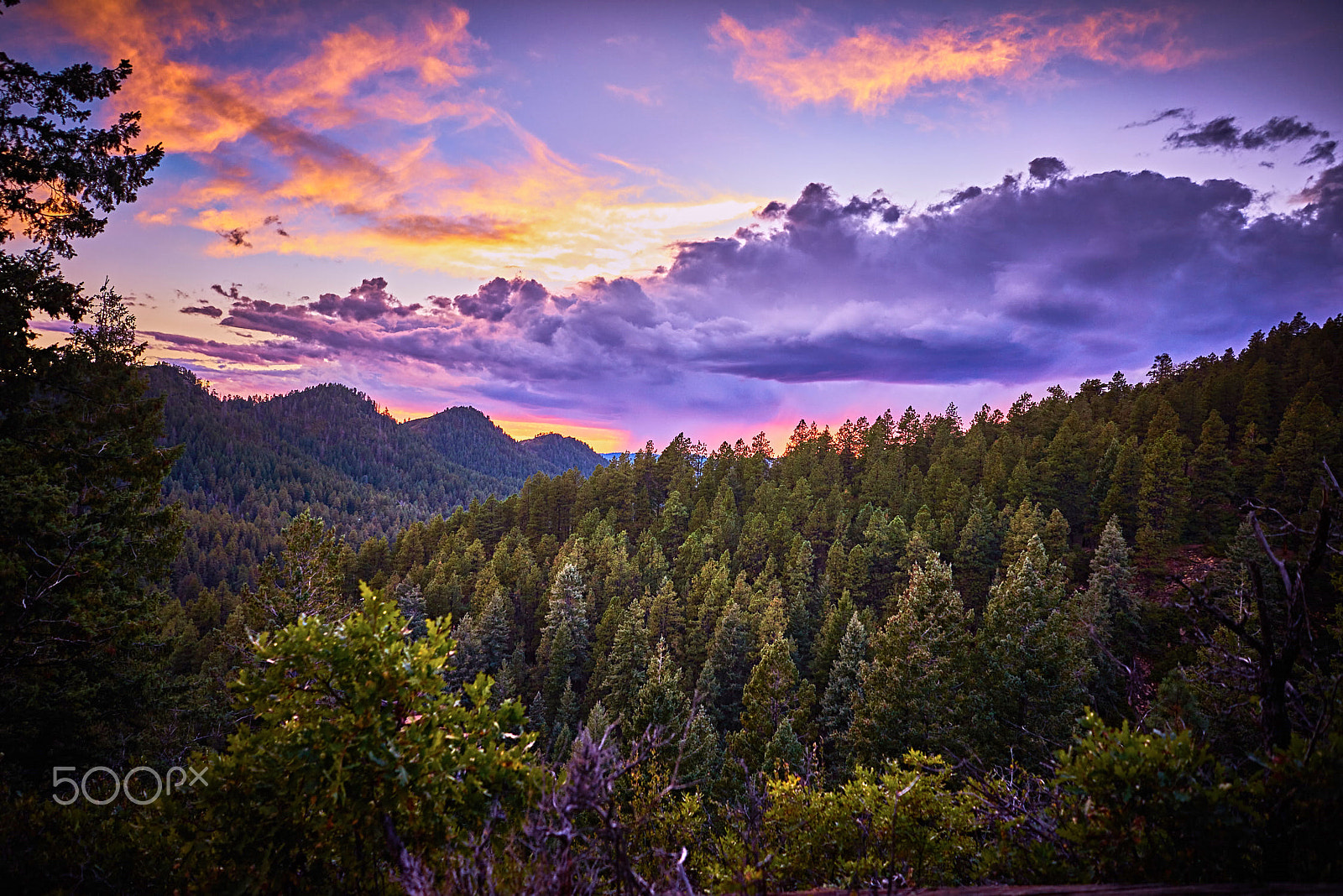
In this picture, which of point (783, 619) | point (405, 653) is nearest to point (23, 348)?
point (405, 653)

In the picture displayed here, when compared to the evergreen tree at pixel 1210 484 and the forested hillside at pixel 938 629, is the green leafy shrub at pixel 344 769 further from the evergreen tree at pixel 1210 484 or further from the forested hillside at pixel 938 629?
the evergreen tree at pixel 1210 484

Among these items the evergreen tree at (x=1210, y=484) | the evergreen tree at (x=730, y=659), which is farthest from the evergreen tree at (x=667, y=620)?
the evergreen tree at (x=1210, y=484)

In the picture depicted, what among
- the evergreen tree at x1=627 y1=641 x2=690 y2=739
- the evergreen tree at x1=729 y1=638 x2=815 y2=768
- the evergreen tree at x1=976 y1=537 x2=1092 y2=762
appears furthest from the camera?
the evergreen tree at x1=729 y1=638 x2=815 y2=768

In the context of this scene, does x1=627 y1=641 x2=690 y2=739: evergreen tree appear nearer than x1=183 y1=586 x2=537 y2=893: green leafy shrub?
No

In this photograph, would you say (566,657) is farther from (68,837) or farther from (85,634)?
(68,837)

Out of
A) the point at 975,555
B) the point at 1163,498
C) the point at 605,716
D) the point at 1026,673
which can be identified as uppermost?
the point at 1163,498

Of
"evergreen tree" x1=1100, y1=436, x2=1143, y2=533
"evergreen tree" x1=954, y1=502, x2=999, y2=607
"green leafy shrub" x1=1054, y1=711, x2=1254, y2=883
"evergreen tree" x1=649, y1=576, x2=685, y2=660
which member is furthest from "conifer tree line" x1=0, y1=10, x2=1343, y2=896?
"evergreen tree" x1=1100, y1=436, x2=1143, y2=533

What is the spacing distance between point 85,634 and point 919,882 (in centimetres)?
1788

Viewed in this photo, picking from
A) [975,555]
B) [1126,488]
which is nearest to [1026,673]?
[975,555]

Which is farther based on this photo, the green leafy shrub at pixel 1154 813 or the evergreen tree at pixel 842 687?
the evergreen tree at pixel 842 687

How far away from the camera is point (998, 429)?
3108 inches

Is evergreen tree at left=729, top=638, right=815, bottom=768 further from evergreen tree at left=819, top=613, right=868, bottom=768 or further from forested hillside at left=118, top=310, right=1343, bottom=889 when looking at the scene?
evergreen tree at left=819, top=613, right=868, bottom=768

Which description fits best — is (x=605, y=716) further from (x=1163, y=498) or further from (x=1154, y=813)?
(x=1163, y=498)

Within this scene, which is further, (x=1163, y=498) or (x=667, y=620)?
(x=667, y=620)
